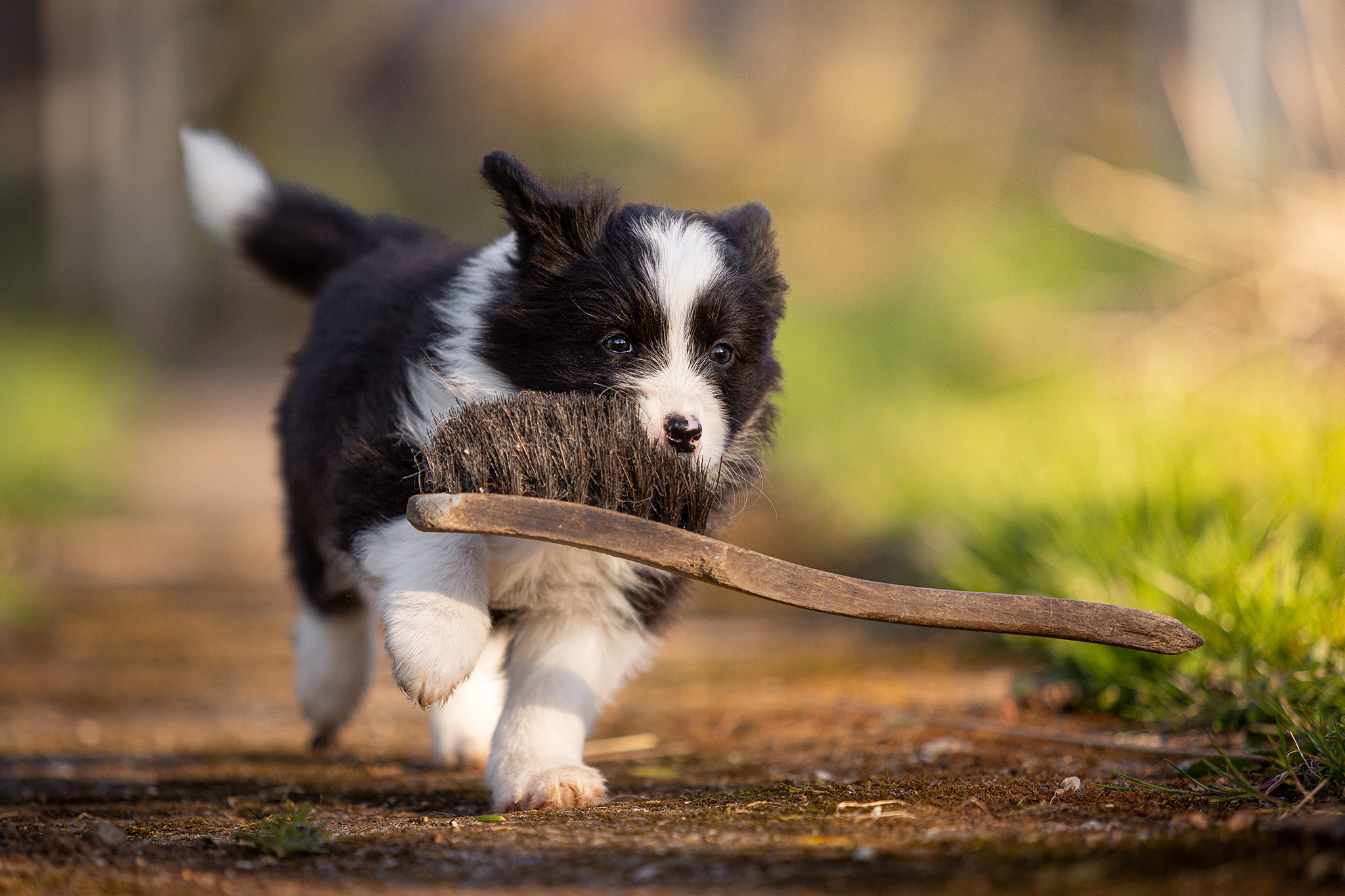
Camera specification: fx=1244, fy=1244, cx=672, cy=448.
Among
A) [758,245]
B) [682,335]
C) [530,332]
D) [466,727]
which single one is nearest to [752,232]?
[758,245]

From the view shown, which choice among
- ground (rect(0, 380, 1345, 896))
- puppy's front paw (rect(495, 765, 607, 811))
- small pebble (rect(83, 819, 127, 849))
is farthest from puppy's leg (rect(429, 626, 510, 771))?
small pebble (rect(83, 819, 127, 849))

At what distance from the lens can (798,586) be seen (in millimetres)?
2199

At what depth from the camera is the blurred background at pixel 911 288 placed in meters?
4.07

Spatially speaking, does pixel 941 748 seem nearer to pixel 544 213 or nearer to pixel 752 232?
pixel 752 232

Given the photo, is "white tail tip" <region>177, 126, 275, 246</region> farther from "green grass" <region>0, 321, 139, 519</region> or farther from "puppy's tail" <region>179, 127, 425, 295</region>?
"green grass" <region>0, 321, 139, 519</region>

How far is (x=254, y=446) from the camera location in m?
10.9

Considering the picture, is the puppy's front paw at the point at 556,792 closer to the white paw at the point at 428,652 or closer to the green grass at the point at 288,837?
the white paw at the point at 428,652

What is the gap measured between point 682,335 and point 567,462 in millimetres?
504

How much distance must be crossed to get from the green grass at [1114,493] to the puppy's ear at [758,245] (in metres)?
1.28

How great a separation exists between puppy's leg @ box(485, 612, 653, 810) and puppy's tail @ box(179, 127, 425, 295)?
1.63m

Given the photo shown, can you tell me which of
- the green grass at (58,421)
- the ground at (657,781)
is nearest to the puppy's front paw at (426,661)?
the ground at (657,781)

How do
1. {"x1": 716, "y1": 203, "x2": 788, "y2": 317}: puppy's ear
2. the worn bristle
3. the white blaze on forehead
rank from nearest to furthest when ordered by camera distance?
the worn bristle, the white blaze on forehead, {"x1": 716, "y1": 203, "x2": 788, "y2": 317}: puppy's ear

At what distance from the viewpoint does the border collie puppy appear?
255cm

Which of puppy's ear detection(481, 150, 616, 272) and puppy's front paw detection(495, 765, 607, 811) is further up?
puppy's ear detection(481, 150, 616, 272)
